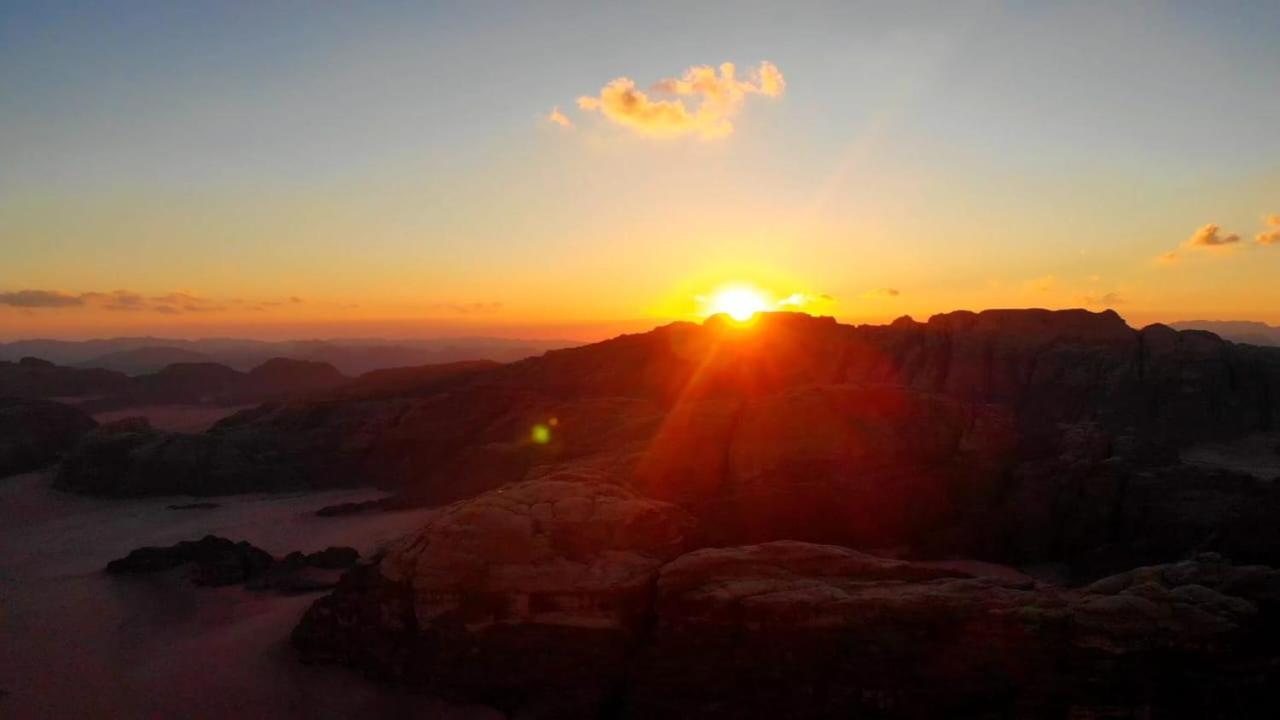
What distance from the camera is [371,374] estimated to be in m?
42.7

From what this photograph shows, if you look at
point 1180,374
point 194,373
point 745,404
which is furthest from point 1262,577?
point 194,373

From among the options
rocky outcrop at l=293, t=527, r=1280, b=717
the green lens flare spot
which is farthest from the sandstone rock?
the green lens flare spot

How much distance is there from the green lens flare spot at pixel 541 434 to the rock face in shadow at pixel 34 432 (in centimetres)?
2408

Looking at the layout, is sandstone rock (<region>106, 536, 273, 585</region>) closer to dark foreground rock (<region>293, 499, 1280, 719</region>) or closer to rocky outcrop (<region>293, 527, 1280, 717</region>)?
dark foreground rock (<region>293, 499, 1280, 719</region>)

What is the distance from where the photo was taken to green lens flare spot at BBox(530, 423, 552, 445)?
1054 inches

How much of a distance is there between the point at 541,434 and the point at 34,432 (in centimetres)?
2641

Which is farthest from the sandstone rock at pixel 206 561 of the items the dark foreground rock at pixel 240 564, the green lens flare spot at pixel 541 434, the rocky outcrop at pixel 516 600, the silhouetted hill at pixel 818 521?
the green lens flare spot at pixel 541 434

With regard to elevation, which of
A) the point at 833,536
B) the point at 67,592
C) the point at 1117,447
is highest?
the point at 1117,447

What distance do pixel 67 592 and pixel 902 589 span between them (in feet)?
64.8

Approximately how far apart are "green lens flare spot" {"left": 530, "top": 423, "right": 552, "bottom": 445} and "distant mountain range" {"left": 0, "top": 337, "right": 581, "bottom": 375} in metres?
65.6

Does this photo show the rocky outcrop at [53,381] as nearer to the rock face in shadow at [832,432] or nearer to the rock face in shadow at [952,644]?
the rock face in shadow at [832,432]

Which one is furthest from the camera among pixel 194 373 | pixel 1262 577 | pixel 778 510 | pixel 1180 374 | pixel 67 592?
pixel 194 373

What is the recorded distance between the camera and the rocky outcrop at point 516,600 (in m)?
12.4

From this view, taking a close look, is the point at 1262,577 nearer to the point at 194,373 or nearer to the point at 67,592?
the point at 67,592
